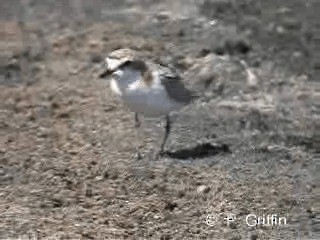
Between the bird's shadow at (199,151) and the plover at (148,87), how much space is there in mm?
158

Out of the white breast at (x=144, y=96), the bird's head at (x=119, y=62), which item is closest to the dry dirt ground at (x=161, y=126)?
the white breast at (x=144, y=96)

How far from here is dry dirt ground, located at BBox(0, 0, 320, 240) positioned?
6.93 meters

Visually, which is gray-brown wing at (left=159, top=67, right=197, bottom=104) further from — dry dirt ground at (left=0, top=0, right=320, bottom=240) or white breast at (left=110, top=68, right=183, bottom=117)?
dry dirt ground at (left=0, top=0, right=320, bottom=240)

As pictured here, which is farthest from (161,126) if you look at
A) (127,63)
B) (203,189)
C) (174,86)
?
(203,189)

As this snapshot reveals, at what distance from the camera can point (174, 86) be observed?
27.4 feet

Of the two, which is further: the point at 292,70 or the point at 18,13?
the point at 18,13

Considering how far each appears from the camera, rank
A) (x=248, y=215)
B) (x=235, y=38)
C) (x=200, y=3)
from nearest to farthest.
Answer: (x=248, y=215)
(x=235, y=38)
(x=200, y=3)

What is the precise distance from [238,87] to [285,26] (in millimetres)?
1831

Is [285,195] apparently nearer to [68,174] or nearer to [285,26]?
[68,174]

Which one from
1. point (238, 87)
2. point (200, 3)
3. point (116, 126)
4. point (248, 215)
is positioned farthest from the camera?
point (200, 3)

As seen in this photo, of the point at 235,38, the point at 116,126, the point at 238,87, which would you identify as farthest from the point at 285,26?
the point at 116,126

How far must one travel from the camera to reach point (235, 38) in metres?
10.7

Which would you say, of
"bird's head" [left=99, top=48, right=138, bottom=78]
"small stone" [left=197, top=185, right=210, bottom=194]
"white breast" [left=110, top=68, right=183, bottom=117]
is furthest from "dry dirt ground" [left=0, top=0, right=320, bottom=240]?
"bird's head" [left=99, top=48, right=138, bottom=78]

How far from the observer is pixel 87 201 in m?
7.16
